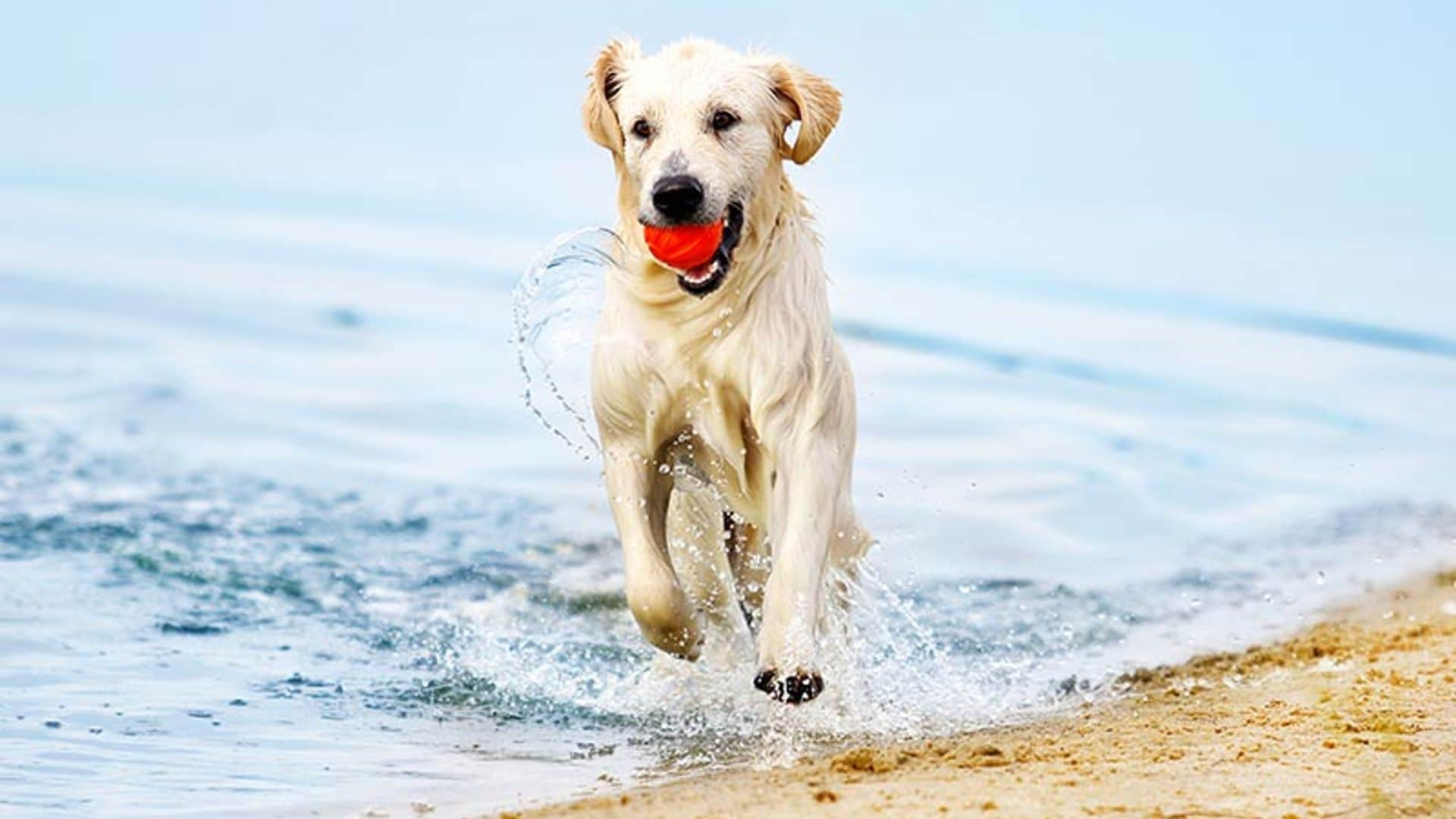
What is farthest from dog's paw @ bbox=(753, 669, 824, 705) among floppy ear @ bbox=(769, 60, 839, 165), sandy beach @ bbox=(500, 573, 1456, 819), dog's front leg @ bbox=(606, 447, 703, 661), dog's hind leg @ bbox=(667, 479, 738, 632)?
floppy ear @ bbox=(769, 60, 839, 165)

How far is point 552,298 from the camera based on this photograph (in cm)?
701

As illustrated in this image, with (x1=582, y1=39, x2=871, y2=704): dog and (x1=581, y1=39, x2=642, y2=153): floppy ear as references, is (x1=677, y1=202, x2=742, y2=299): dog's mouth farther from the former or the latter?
(x1=581, y1=39, x2=642, y2=153): floppy ear

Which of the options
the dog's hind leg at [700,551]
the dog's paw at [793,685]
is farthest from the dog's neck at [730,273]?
the dog's paw at [793,685]

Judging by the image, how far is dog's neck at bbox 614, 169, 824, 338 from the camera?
6449 millimetres

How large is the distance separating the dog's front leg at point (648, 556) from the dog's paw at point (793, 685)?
414 millimetres

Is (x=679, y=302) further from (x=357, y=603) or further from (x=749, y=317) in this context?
(x=357, y=603)

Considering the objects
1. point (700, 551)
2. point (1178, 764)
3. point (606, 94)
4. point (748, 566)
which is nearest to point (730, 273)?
point (606, 94)

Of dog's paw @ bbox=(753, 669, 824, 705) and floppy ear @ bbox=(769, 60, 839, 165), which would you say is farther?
floppy ear @ bbox=(769, 60, 839, 165)

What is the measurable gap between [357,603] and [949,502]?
3269 mm

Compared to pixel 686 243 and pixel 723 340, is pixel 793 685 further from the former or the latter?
pixel 686 243

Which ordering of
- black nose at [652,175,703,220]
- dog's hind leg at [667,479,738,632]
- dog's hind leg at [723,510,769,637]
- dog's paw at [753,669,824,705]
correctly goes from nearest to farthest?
1. black nose at [652,175,703,220]
2. dog's paw at [753,669,824,705]
3. dog's hind leg at [667,479,738,632]
4. dog's hind leg at [723,510,769,637]

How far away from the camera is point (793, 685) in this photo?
620 cm

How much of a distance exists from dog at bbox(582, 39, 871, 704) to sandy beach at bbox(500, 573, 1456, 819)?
66 cm

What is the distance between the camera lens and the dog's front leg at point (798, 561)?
623cm
